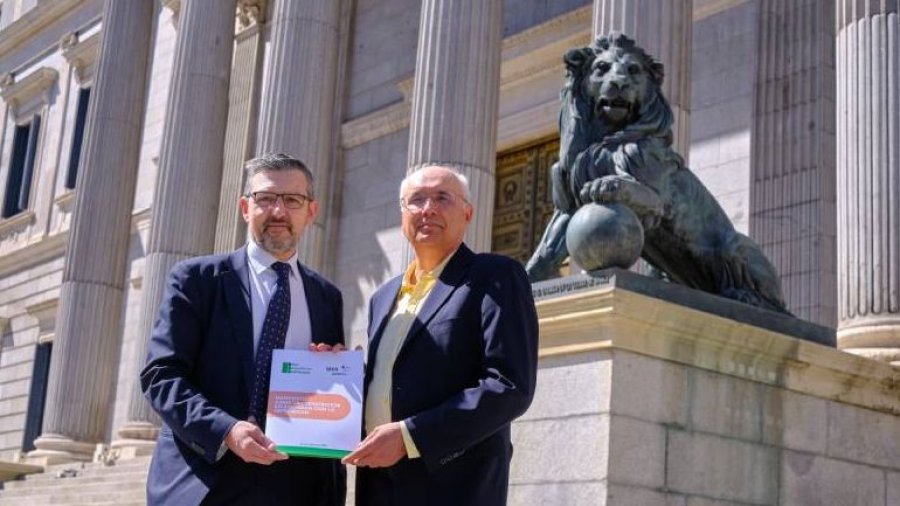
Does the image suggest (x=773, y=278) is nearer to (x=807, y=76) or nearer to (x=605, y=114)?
(x=605, y=114)

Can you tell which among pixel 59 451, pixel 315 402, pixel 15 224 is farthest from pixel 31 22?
pixel 315 402

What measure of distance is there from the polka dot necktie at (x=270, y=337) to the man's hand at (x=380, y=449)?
1.10ft

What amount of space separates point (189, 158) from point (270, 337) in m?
18.4

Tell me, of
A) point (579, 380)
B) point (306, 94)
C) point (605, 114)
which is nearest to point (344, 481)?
point (579, 380)

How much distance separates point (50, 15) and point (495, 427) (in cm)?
3287

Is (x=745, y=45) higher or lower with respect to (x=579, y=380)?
higher

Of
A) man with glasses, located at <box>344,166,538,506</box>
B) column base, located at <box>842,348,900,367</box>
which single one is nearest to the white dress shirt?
man with glasses, located at <box>344,166,538,506</box>

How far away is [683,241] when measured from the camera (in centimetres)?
809

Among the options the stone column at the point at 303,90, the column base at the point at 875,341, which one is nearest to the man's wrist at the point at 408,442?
the column base at the point at 875,341

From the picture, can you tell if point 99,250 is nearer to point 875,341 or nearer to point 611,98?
point 875,341

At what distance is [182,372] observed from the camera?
11.9 ft

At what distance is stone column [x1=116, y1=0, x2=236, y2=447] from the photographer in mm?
21062

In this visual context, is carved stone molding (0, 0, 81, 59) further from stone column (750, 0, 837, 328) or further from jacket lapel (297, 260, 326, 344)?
jacket lapel (297, 260, 326, 344)

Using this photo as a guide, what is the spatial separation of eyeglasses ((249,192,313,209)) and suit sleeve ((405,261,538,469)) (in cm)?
63
